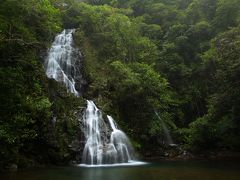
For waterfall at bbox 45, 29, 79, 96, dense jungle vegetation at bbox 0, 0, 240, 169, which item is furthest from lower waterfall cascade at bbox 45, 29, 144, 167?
dense jungle vegetation at bbox 0, 0, 240, 169

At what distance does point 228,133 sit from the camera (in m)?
24.1

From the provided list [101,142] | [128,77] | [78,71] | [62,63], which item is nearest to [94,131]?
[101,142]

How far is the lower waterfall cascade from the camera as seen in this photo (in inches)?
790

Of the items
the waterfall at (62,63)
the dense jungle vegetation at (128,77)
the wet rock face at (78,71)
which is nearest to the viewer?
the dense jungle vegetation at (128,77)

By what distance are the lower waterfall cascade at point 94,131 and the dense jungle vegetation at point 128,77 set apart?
3.20 feet

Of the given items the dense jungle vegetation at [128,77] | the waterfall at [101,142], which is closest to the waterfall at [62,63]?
the dense jungle vegetation at [128,77]

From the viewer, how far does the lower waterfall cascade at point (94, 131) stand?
2008 cm

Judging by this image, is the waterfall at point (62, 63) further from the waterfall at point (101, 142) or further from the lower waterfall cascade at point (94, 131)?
the waterfall at point (101, 142)

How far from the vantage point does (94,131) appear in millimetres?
21594

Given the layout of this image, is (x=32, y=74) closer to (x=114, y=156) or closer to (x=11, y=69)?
(x=11, y=69)

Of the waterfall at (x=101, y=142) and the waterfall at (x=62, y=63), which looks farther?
the waterfall at (x=62, y=63)

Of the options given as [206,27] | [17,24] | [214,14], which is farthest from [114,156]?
[214,14]

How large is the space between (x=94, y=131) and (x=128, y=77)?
6926mm

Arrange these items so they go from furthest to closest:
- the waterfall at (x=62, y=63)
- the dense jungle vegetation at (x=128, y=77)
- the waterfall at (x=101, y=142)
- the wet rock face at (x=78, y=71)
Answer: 1. the wet rock face at (x=78, y=71)
2. the waterfall at (x=62, y=63)
3. the waterfall at (x=101, y=142)
4. the dense jungle vegetation at (x=128, y=77)
